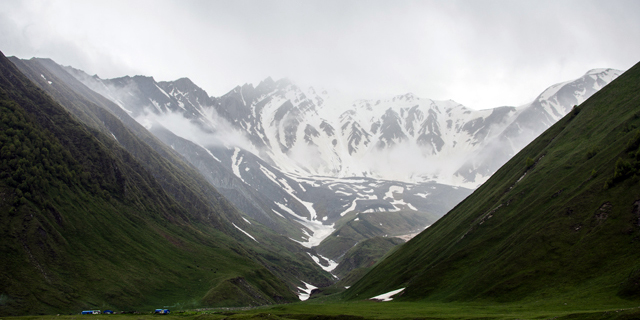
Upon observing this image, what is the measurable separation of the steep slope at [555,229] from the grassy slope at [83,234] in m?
71.4

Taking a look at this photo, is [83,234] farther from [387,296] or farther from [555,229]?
[555,229]

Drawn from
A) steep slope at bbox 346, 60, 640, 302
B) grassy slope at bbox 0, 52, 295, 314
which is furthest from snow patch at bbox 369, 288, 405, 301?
grassy slope at bbox 0, 52, 295, 314

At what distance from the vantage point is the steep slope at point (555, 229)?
57656mm

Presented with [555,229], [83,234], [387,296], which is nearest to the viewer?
[555,229]

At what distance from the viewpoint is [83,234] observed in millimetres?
124938

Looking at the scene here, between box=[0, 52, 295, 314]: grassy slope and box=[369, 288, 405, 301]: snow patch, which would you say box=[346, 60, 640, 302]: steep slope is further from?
box=[0, 52, 295, 314]: grassy slope

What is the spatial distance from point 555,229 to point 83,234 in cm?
14476

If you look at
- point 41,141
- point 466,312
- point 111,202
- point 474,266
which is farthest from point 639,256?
point 41,141

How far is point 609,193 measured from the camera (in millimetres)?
68125

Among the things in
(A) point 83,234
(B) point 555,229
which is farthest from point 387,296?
(A) point 83,234

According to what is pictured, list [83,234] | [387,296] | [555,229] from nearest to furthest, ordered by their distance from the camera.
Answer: [555,229], [387,296], [83,234]

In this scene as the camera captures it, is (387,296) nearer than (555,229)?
No

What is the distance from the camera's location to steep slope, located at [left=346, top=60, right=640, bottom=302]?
189 feet

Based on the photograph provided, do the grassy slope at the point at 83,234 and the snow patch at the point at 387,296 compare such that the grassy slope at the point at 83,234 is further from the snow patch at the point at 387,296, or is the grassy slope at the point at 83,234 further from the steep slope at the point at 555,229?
the steep slope at the point at 555,229
